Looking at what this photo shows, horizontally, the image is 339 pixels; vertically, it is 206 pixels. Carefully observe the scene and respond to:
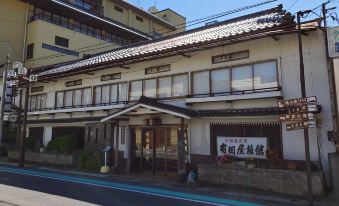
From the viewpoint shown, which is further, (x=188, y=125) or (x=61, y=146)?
(x=61, y=146)

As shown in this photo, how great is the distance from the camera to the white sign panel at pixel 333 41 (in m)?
11.6

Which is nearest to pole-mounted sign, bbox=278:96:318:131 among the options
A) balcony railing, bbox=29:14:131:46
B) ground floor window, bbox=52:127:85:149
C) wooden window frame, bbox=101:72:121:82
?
wooden window frame, bbox=101:72:121:82

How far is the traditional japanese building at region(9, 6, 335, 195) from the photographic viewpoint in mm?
12930

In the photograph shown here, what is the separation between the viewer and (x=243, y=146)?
14203 mm

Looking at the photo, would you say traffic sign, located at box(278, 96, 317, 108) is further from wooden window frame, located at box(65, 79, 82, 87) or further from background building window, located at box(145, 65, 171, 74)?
wooden window frame, located at box(65, 79, 82, 87)

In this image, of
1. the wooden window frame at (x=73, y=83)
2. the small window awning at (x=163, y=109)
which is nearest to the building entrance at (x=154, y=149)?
the small window awning at (x=163, y=109)

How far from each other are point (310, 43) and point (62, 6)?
2730cm

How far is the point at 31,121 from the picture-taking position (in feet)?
85.0

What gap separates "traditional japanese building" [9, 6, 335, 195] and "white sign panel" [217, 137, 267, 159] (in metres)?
0.04

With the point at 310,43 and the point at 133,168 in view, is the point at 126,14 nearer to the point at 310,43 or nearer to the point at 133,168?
the point at 133,168

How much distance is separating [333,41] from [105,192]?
1064 centimetres

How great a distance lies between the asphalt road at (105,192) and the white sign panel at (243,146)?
131 inches

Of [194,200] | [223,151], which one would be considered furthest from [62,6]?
[194,200]

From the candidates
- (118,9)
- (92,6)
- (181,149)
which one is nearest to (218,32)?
(181,149)
